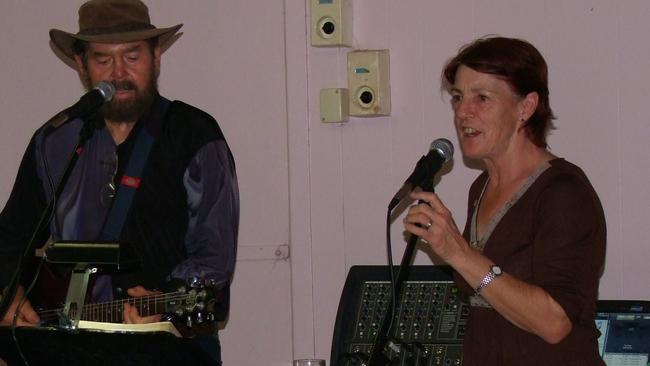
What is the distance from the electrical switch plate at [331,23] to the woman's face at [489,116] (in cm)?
139

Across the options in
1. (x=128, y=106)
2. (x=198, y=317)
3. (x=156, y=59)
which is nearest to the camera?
(x=198, y=317)

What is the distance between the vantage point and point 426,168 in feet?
8.90

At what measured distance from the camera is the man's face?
12.1 feet

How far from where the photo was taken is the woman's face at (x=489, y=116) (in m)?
2.99

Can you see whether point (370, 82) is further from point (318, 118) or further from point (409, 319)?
point (409, 319)

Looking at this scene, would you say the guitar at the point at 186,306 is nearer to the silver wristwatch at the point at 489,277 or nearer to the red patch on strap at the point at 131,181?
the red patch on strap at the point at 131,181

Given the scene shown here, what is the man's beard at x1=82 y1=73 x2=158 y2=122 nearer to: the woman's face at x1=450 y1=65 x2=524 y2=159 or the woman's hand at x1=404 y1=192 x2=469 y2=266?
the woman's face at x1=450 y1=65 x2=524 y2=159

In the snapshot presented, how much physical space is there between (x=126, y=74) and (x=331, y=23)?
3.31ft

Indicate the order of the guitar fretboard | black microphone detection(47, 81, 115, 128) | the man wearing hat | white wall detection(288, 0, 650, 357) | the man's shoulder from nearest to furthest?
→ 1. black microphone detection(47, 81, 115, 128)
2. the guitar fretboard
3. the man wearing hat
4. the man's shoulder
5. white wall detection(288, 0, 650, 357)

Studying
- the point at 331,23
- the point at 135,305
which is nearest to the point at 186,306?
the point at 135,305

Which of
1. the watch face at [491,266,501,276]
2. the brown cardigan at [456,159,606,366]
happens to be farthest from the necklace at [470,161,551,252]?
the watch face at [491,266,501,276]

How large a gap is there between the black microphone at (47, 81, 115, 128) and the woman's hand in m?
0.93

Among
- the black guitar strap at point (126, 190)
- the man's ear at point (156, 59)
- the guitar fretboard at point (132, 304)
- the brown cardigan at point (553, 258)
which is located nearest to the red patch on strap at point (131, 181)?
the black guitar strap at point (126, 190)

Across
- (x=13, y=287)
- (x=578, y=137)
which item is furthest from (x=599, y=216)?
(x=13, y=287)
